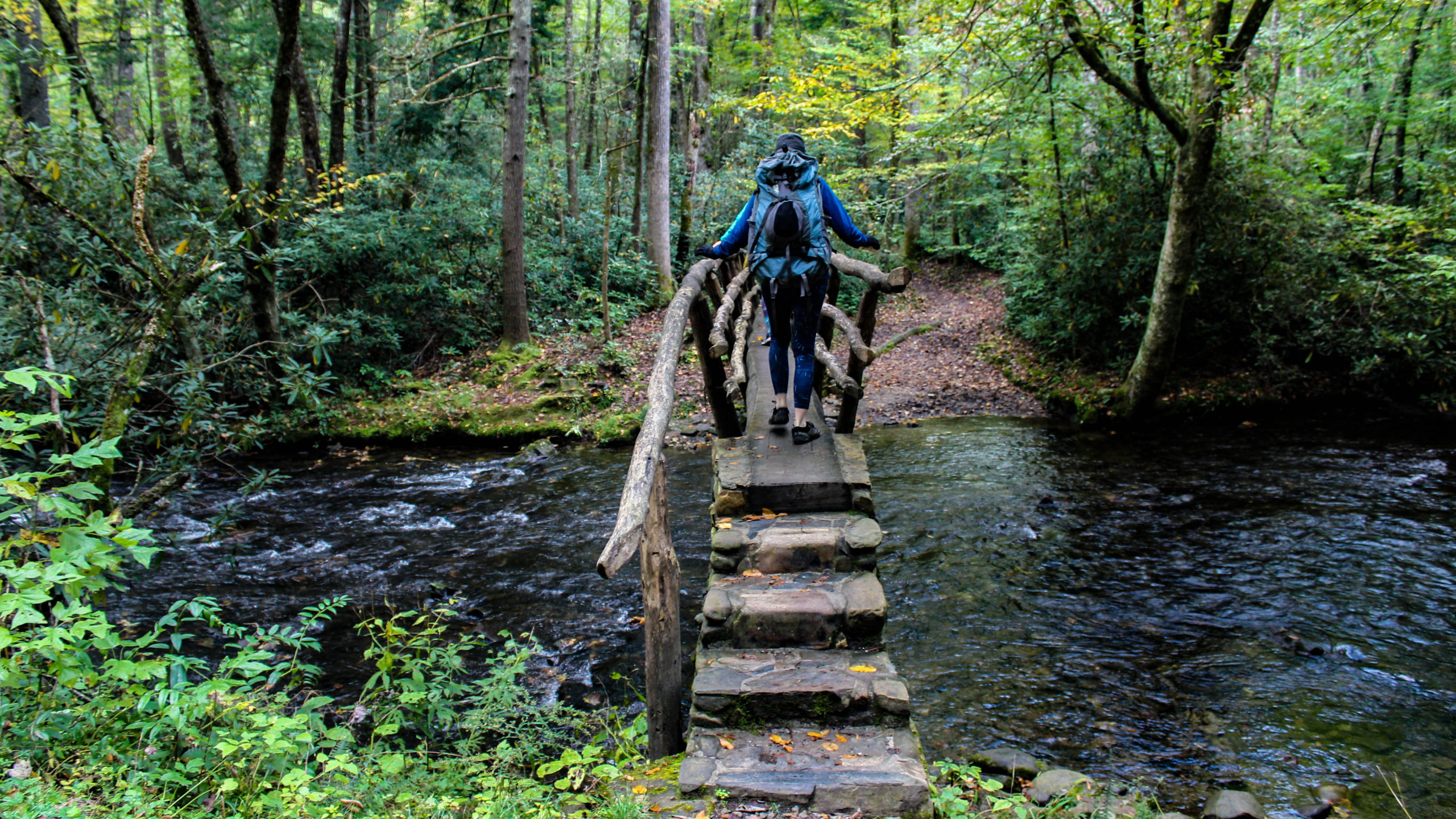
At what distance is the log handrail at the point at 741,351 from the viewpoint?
483 centimetres

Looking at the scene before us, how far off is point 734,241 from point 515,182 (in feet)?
29.6

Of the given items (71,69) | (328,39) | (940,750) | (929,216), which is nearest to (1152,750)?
(940,750)

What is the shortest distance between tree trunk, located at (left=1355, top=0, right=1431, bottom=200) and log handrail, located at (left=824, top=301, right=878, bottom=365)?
37.4 feet

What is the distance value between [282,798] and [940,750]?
3302 millimetres

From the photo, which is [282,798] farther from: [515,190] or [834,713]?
[515,190]

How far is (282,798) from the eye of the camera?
8.74 feet

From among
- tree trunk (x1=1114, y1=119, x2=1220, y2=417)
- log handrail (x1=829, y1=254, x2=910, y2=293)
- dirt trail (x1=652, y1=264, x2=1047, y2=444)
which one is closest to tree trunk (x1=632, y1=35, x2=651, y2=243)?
dirt trail (x1=652, y1=264, x2=1047, y2=444)

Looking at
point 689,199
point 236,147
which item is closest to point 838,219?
point 236,147

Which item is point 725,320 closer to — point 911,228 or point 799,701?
point 799,701

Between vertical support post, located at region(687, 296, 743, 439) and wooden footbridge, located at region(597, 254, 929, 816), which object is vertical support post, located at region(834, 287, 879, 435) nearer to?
wooden footbridge, located at region(597, 254, 929, 816)

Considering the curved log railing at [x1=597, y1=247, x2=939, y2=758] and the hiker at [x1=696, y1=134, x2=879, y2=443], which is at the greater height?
the hiker at [x1=696, y1=134, x2=879, y2=443]

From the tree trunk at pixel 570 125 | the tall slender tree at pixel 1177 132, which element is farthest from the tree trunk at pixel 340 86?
the tall slender tree at pixel 1177 132

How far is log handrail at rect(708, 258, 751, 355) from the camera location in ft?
16.2

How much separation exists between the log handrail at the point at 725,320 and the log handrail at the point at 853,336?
32.3 inches
